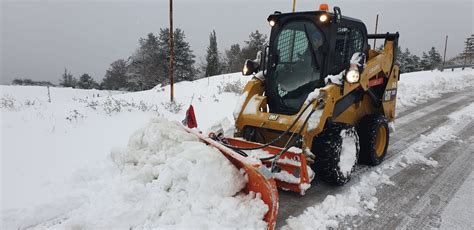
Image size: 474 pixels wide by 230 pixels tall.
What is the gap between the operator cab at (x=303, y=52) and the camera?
4.32m

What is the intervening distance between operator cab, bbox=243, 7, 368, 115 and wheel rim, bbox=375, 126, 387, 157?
4.11 feet

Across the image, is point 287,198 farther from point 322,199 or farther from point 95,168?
point 95,168

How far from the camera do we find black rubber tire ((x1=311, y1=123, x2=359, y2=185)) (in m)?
3.92

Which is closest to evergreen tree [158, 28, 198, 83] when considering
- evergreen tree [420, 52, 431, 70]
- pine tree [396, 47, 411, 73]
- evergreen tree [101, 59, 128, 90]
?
evergreen tree [101, 59, 128, 90]

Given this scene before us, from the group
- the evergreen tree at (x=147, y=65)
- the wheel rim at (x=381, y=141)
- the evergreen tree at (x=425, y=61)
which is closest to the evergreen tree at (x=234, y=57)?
the evergreen tree at (x=147, y=65)

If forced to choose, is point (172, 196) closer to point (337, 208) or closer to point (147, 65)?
point (337, 208)

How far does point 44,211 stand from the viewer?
321cm

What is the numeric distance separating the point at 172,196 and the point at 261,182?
863mm

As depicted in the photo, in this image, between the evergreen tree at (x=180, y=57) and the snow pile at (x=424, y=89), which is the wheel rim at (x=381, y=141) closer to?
the snow pile at (x=424, y=89)

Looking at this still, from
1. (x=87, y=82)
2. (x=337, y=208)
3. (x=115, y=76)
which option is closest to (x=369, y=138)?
(x=337, y=208)

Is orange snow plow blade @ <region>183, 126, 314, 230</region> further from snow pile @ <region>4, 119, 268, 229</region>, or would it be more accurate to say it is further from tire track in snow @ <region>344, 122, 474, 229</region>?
tire track in snow @ <region>344, 122, 474, 229</region>

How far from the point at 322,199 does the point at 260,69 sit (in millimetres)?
2158

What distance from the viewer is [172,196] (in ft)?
10.5

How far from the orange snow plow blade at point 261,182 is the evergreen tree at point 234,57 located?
3948 centimetres
